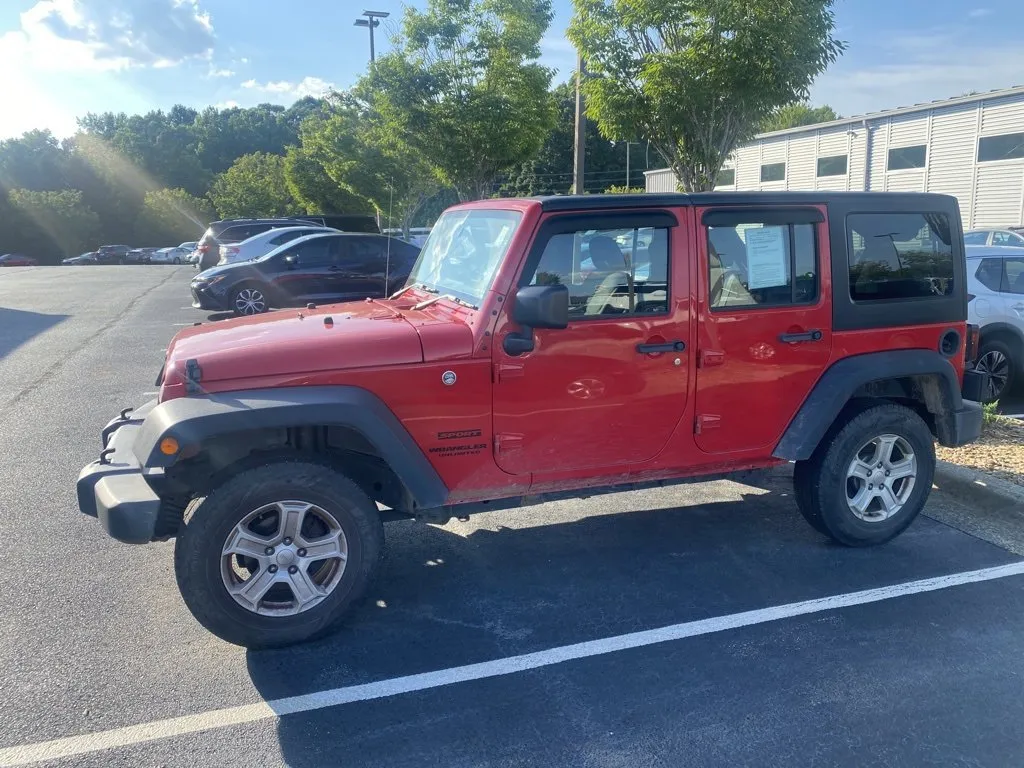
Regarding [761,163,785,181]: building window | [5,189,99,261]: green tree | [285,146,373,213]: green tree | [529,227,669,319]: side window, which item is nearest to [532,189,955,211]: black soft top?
[529,227,669,319]: side window

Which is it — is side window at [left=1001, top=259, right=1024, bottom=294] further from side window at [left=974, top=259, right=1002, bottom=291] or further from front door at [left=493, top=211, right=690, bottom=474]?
front door at [left=493, top=211, right=690, bottom=474]

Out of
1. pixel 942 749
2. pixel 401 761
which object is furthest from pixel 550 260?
pixel 942 749

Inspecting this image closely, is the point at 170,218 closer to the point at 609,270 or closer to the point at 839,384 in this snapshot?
the point at 609,270

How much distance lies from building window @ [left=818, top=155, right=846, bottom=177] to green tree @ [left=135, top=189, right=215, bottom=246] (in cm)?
5184

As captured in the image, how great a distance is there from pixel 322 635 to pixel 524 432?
1.33 metres

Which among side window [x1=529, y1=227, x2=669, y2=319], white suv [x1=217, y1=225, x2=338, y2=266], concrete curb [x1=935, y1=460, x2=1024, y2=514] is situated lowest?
concrete curb [x1=935, y1=460, x2=1024, y2=514]

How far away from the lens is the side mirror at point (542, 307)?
371 centimetres

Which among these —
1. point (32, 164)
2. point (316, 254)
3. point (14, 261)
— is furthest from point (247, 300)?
point (32, 164)

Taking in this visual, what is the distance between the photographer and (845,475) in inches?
184

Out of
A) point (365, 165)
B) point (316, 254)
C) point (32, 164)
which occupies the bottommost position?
point (316, 254)

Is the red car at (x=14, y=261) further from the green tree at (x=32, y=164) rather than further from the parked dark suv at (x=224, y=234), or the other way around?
the parked dark suv at (x=224, y=234)

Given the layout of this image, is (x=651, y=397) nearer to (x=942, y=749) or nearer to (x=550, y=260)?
(x=550, y=260)

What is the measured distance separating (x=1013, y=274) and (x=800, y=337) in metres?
5.39

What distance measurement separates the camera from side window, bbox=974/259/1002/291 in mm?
8484
